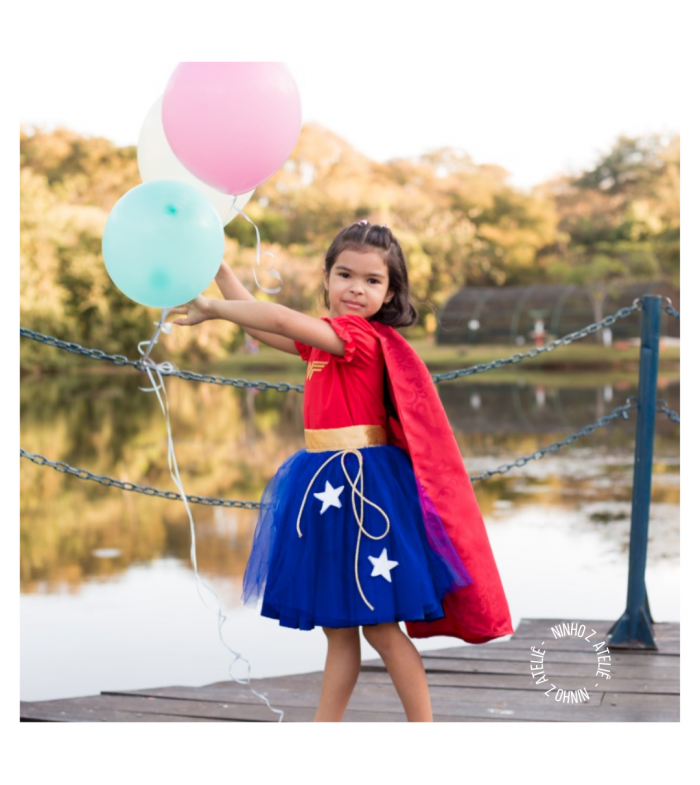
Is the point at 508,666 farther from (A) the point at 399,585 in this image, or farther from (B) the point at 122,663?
(B) the point at 122,663

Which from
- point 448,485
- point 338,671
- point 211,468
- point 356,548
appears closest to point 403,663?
point 338,671

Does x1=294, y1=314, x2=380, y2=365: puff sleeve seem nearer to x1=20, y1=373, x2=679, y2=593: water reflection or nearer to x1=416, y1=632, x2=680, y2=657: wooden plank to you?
x1=416, y1=632, x2=680, y2=657: wooden plank

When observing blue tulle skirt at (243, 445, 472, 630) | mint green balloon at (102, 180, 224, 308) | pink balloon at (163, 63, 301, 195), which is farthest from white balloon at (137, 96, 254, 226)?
blue tulle skirt at (243, 445, 472, 630)

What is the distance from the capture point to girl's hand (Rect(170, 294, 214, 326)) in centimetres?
205

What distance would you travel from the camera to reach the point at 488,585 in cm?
219

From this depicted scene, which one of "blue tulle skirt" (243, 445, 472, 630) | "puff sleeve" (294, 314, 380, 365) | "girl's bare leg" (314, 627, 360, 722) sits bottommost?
"girl's bare leg" (314, 627, 360, 722)

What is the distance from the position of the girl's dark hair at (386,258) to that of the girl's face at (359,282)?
0.05ft

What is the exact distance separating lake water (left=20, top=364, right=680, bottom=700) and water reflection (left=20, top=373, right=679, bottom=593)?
0.02 metres

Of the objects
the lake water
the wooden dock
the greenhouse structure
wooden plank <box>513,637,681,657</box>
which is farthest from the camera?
the greenhouse structure

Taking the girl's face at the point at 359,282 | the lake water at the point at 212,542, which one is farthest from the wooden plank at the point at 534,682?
the girl's face at the point at 359,282

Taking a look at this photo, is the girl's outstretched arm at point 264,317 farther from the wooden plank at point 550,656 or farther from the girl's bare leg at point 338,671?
the wooden plank at point 550,656

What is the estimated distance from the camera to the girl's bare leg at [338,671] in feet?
7.16
